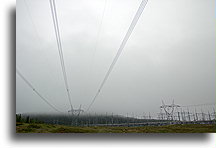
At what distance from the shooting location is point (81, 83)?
319cm

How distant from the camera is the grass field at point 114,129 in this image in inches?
115

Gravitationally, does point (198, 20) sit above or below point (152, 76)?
above

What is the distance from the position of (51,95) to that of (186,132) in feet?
5.61

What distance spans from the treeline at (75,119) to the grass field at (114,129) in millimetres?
52

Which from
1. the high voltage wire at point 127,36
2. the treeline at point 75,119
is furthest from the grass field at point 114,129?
the high voltage wire at point 127,36

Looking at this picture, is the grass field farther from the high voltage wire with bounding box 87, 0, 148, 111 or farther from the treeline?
the high voltage wire with bounding box 87, 0, 148, 111

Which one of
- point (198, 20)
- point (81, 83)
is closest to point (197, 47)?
point (198, 20)

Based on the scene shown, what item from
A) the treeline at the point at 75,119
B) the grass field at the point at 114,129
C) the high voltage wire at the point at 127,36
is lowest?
the grass field at the point at 114,129

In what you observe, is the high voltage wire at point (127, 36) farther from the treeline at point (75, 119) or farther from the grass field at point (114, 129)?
the grass field at point (114, 129)

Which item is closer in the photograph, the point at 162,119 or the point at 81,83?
the point at 162,119

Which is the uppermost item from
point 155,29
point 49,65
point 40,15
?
point 40,15

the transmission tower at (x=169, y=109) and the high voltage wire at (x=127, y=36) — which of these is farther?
the high voltage wire at (x=127, y=36)

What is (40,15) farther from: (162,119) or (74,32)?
(162,119)

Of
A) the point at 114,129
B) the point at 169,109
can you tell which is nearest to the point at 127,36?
the point at 169,109
